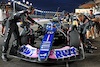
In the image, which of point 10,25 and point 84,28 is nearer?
point 10,25

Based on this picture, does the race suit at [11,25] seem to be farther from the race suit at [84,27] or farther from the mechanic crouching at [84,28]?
the race suit at [84,27]

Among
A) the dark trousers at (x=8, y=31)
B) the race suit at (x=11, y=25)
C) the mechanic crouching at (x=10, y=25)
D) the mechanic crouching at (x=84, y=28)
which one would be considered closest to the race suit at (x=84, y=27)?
the mechanic crouching at (x=84, y=28)

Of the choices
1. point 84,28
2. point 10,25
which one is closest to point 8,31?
point 10,25

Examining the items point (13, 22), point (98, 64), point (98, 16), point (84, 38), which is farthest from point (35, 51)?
point (98, 16)

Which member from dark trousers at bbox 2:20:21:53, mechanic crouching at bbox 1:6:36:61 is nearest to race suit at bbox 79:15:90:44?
mechanic crouching at bbox 1:6:36:61

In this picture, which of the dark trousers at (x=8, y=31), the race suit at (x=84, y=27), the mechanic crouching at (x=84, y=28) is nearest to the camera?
the dark trousers at (x=8, y=31)

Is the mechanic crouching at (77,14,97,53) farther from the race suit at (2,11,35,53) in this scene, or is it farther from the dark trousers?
the dark trousers

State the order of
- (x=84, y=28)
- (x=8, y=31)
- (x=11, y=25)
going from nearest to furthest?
(x=8, y=31) → (x=11, y=25) → (x=84, y=28)

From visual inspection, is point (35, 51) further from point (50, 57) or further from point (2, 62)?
point (2, 62)

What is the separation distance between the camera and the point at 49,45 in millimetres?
3643

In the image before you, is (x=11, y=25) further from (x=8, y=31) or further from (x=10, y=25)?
(x=8, y=31)

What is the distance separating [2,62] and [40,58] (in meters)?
1.41

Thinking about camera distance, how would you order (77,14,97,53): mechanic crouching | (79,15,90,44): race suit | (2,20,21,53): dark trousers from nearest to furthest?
(2,20,21,53): dark trousers, (77,14,97,53): mechanic crouching, (79,15,90,44): race suit

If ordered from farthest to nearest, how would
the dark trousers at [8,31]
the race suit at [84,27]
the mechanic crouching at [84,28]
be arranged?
the race suit at [84,27] < the mechanic crouching at [84,28] < the dark trousers at [8,31]
